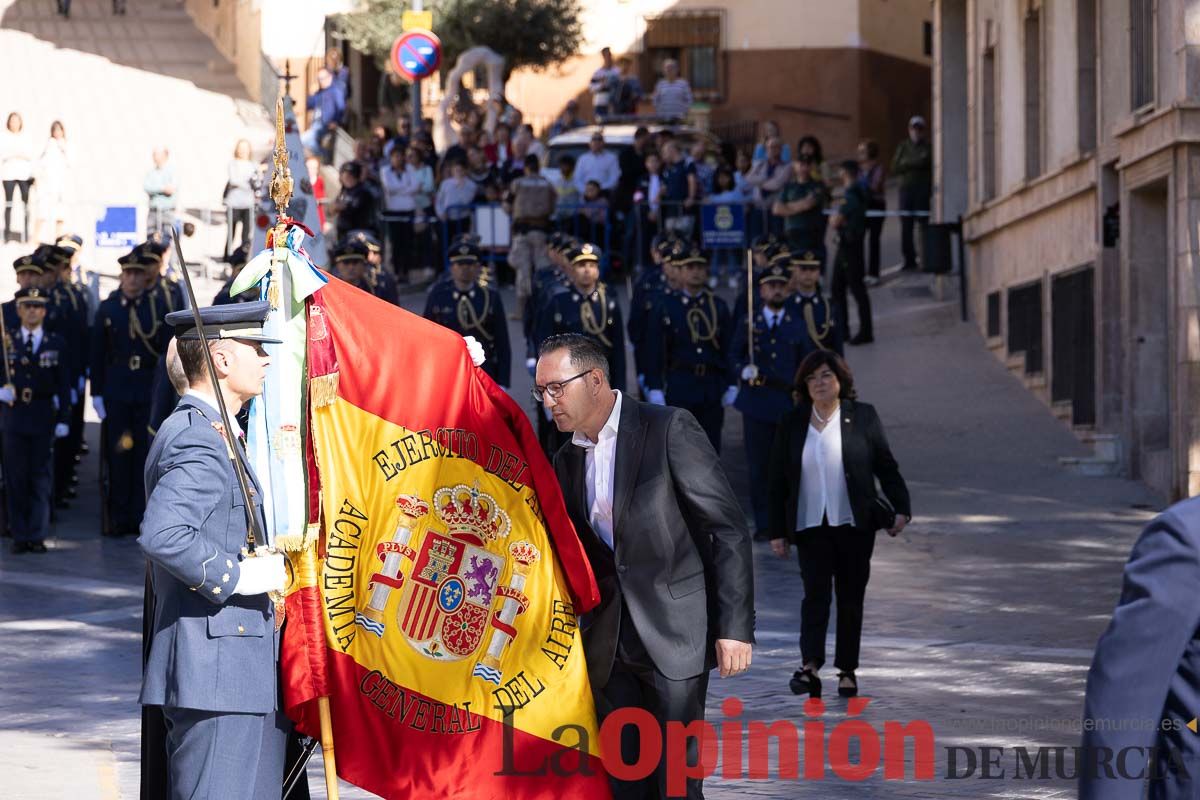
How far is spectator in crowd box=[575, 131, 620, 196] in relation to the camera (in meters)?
27.4

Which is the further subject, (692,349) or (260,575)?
(692,349)

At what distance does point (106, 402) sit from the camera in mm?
16484

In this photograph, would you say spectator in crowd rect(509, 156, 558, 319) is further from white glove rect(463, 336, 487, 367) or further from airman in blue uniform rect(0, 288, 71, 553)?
white glove rect(463, 336, 487, 367)

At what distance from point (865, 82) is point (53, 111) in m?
16.4

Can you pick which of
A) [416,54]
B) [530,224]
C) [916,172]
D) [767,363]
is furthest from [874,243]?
[767,363]

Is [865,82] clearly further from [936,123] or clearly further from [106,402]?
[106,402]

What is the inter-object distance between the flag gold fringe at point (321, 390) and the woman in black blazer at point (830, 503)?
368cm

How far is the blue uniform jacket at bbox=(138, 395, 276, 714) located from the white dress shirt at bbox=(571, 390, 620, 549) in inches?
53.3

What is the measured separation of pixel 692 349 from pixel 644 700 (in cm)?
1015

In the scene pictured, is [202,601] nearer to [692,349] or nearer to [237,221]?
[692,349]

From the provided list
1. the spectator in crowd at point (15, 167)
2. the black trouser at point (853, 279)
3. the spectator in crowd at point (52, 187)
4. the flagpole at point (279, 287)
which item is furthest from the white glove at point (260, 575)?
the spectator in crowd at point (15, 167)

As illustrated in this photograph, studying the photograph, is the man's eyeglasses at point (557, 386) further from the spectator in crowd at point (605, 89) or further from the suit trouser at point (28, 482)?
the spectator in crowd at point (605, 89)

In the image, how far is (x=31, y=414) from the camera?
1585 centimetres

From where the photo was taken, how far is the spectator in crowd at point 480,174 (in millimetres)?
27906
